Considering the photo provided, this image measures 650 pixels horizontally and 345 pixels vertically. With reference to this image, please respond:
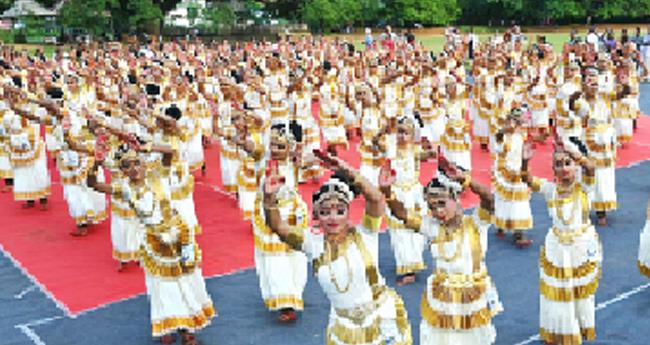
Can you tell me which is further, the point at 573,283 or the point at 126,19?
the point at 126,19

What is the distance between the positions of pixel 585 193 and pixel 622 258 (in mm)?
2443

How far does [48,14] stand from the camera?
4312cm

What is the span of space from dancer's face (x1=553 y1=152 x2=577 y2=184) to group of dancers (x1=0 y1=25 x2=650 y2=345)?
0.01 metres

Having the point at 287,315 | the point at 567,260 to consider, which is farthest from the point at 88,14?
the point at 567,260

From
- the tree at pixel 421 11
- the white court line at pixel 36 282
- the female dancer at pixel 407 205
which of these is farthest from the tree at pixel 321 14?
the female dancer at pixel 407 205

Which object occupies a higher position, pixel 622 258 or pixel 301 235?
pixel 301 235

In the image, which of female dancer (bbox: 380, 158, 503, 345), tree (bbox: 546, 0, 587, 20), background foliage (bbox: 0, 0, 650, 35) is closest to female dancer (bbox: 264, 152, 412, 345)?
female dancer (bbox: 380, 158, 503, 345)

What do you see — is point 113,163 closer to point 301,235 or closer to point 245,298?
point 245,298

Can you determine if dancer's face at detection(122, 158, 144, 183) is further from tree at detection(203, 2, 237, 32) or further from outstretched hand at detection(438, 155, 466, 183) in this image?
tree at detection(203, 2, 237, 32)

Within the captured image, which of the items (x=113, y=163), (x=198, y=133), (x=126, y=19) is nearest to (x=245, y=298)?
(x=113, y=163)

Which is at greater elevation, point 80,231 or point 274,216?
point 274,216

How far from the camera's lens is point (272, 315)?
7.86 meters

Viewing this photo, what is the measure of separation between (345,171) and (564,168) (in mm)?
2728

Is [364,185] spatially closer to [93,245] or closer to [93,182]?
[93,182]
